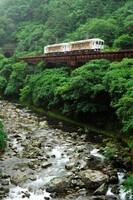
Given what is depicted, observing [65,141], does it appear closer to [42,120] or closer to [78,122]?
[78,122]

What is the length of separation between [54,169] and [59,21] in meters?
81.4

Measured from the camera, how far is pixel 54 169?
20.7m

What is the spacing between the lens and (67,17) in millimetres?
96062

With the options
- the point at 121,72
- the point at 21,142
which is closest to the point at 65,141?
the point at 21,142

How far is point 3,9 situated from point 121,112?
115839 mm

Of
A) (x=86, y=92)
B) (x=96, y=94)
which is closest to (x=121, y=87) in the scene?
(x=96, y=94)

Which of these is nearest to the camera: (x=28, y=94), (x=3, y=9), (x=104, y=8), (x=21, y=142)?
(x=21, y=142)

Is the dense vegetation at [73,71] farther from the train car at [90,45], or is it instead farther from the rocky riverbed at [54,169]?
the train car at [90,45]

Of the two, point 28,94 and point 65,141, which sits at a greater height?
point 28,94

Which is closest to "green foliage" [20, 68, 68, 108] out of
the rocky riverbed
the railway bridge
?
the railway bridge

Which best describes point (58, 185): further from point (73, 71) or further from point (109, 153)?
point (73, 71)

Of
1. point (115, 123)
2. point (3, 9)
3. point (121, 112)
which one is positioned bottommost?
point (115, 123)

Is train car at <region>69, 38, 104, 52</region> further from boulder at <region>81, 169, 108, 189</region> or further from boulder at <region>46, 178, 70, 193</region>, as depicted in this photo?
boulder at <region>46, 178, 70, 193</region>

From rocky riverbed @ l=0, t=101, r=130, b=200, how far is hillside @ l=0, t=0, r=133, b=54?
41.7 metres
